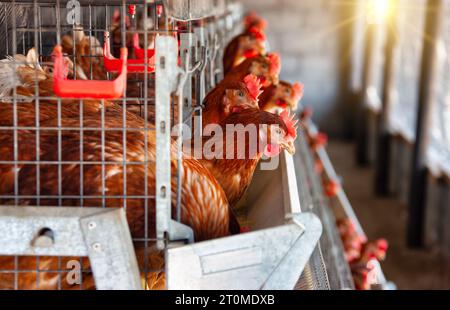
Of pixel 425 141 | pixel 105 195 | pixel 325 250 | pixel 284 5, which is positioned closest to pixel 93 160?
pixel 105 195

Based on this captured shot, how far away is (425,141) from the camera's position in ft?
18.3

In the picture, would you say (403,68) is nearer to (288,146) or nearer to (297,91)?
(297,91)

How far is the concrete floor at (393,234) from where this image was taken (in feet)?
16.0

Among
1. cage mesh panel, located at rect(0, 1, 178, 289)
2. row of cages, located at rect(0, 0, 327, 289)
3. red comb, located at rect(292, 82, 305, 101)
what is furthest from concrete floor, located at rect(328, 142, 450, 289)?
cage mesh panel, located at rect(0, 1, 178, 289)

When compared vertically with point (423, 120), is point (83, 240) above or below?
above

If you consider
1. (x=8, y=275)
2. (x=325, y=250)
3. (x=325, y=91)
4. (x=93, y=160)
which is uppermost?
(x=93, y=160)

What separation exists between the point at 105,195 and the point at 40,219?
18cm

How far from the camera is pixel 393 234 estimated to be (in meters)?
5.86

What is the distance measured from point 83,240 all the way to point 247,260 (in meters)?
0.29

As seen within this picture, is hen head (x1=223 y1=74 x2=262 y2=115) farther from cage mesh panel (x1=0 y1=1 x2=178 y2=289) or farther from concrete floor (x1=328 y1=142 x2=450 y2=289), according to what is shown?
concrete floor (x1=328 y1=142 x2=450 y2=289)

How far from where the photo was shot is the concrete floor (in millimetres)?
4871

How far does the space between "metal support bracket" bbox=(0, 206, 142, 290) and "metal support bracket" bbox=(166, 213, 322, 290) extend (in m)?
0.08

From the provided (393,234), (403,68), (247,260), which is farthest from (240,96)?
(403,68)

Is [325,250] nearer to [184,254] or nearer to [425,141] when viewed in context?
[184,254]
